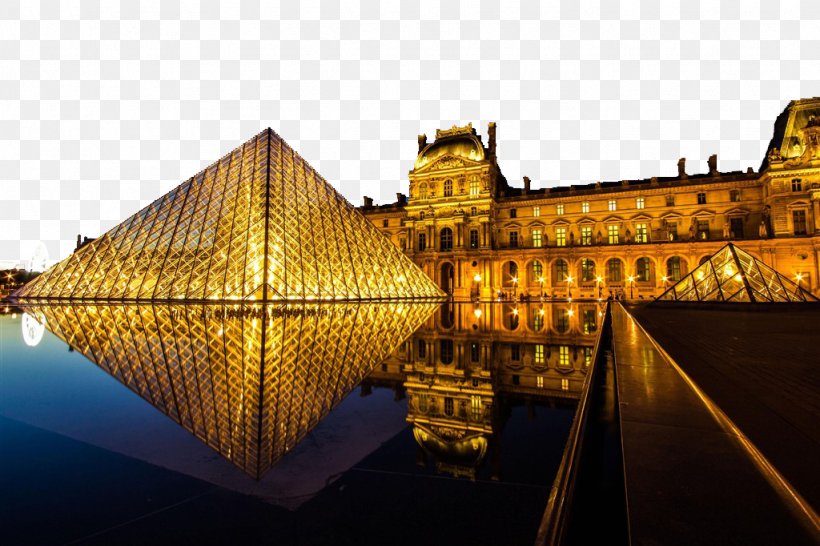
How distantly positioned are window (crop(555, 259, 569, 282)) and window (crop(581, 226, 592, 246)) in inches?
106

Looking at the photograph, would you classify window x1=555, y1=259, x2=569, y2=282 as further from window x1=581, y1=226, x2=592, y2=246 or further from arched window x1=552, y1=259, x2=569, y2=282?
window x1=581, y1=226, x2=592, y2=246

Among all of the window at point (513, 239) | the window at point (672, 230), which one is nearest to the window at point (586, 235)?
the window at point (513, 239)

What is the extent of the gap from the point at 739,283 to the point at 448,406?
16.7 meters

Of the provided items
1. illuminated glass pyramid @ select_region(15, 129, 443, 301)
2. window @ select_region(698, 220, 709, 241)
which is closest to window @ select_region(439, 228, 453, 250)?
illuminated glass pyramid @ select_region(15, 129, 443, 301)

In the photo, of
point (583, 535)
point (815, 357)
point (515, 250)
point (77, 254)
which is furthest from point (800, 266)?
point (77, 254)

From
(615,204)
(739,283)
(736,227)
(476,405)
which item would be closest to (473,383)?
(476,405)

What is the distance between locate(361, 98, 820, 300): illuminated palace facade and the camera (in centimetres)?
3334

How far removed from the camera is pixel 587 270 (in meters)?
40.4

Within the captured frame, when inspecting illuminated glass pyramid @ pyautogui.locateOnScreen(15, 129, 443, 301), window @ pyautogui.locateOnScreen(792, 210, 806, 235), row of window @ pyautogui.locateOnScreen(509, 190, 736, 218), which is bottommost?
illuminated glass pyramid @ pyautogui.locateOnScreen(15, 129, 443, 301)

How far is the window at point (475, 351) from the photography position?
7.24 meters

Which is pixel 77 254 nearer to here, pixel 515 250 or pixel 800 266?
pixel 515 250

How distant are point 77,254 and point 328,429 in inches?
1204

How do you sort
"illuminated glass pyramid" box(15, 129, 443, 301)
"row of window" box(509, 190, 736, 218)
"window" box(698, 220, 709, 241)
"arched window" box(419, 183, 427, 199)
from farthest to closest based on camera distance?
"arched window" box(419, 183, 427, 199), "window" box(698, 220, 709, 241), "row of window" box(509, 190, 736, 218), "illuminated glass pyramid" box(15, 129, 443, 301)

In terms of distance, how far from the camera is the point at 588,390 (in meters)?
2.92
